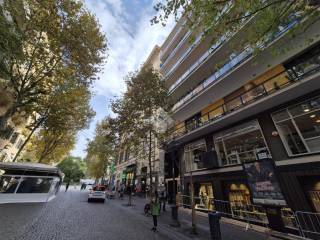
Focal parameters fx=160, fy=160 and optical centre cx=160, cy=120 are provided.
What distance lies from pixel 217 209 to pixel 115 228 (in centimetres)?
786

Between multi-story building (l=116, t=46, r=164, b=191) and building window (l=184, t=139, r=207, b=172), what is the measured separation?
3518 millimetres

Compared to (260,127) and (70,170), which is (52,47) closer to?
(260,127)

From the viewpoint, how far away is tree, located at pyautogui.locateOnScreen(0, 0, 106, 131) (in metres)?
10.9

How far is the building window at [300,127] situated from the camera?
8422 millimetres

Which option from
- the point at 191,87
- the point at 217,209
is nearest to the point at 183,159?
the point at 217,209

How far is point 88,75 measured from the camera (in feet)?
46.6

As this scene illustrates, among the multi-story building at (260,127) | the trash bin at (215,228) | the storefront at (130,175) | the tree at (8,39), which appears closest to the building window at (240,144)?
the multi-story building at (260,127)

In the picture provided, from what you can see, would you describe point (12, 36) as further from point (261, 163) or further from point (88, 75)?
point (261, 163)

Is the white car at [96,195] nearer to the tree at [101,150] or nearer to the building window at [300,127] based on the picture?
the tree at [101,150]

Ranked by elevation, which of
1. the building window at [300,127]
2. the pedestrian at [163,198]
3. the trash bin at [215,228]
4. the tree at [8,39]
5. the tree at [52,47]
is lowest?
the trash bin at [215,228]

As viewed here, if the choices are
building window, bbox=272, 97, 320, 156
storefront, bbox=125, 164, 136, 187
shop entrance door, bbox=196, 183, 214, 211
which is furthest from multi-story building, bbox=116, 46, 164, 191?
building window, bbox=272, 97, 320, 156

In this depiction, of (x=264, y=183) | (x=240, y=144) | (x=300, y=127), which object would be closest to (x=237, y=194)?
(x=240, y=144)

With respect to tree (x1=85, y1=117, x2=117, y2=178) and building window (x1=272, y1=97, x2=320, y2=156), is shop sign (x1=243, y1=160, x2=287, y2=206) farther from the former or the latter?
tree (x1=85, y1=117, x2=117, y2=178)

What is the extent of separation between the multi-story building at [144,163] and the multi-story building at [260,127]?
3.08 metres
